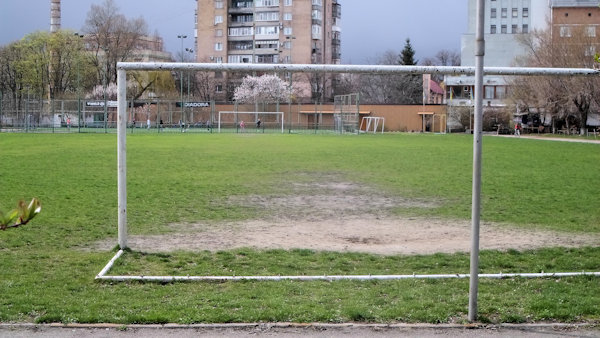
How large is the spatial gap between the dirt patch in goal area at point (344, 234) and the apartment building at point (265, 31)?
9400 centimetres

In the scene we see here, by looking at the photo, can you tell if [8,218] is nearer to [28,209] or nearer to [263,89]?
[28,209]

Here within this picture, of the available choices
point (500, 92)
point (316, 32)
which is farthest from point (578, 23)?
point (316, 32)

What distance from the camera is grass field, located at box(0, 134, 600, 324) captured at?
6.91 metres

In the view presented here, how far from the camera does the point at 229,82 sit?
312 feet

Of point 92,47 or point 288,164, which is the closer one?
point 288,164

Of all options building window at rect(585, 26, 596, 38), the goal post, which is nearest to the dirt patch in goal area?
the goal post

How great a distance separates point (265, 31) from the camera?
364 ft

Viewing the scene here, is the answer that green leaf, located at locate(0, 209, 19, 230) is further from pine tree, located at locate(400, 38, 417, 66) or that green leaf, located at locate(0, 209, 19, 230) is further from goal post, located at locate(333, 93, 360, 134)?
pine tree, located at locate(400, 38, 417, 66)

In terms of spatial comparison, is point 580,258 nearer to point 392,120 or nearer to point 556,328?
point 556,328

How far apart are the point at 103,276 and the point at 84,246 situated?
2426mm

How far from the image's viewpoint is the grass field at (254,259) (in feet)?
22.7

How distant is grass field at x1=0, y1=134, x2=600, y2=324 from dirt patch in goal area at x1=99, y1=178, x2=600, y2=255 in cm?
52

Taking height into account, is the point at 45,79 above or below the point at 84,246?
above

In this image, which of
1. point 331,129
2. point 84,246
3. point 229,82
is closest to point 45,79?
point 229,82
